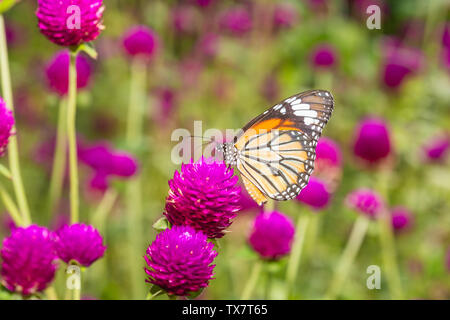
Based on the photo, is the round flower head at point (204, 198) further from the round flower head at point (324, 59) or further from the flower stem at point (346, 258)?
the round flower head at point (324, 59)

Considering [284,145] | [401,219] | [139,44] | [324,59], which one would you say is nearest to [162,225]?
[284,145]

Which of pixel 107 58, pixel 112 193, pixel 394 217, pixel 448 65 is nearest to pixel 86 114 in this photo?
pixel 107 58

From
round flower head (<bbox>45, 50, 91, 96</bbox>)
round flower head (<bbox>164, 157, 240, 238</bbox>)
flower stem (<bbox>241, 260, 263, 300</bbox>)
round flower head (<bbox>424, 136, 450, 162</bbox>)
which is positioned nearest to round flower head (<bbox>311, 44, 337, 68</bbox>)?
round flower head (<bbox>424, 136, 450, 162</bbox>)

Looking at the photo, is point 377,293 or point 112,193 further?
point 377,293

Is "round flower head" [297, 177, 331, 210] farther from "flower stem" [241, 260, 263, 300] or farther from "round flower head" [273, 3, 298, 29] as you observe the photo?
"round flower head" [273, 3, 298, 29]

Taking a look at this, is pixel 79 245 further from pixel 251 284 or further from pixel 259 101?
pixel 259 101

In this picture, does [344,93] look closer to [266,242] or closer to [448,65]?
[448,65]
